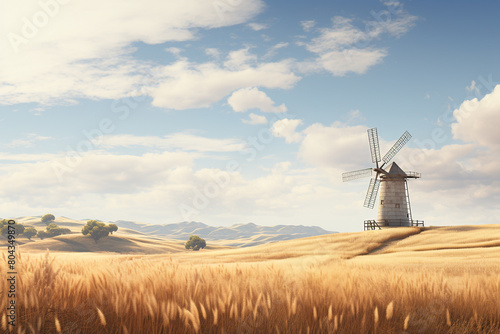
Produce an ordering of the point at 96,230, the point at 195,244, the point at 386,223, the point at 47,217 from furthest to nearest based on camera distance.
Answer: the point at 47,217, the point at 195,244, the point at 96,230, the point at 386,223

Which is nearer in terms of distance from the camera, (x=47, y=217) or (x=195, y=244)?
(x=195, y=244)

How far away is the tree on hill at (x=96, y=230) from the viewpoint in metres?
95.7

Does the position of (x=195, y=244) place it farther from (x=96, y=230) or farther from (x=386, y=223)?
(x=386, y=223)

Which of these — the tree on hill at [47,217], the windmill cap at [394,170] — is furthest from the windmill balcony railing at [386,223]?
the tree on hill at [47,217]

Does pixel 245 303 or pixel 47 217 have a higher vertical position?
pixel 47 217

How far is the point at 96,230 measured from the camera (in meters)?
95.6

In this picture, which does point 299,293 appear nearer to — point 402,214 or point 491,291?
point 491,291

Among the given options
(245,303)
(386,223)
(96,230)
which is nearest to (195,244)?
→ (96,230)

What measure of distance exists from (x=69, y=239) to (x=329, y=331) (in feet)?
322

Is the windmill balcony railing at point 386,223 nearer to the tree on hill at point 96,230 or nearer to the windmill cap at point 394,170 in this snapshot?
the windmill cap at point 394,170

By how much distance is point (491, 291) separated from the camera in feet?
20.6

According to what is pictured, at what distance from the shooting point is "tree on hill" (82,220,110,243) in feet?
314

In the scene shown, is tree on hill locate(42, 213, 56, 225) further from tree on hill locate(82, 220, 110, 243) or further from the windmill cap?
the windmill cap

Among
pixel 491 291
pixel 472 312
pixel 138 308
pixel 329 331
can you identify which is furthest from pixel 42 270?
pixel 491 291
